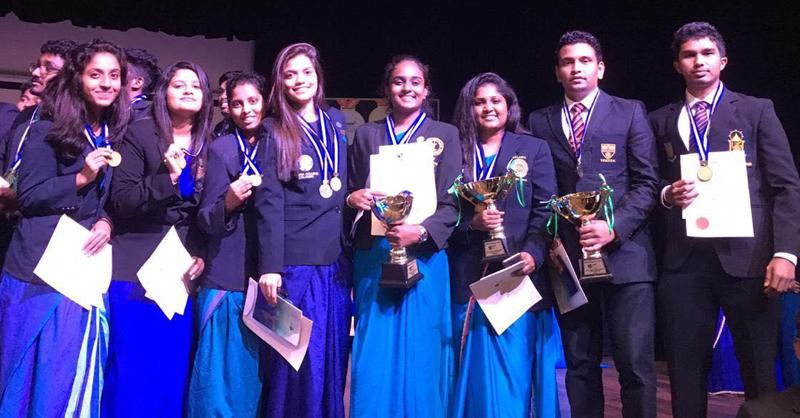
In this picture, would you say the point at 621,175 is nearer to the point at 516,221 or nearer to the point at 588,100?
the point at 588,100

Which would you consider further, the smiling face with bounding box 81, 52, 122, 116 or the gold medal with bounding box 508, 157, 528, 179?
the gold medal with bounding box 508, 157, 528, 179

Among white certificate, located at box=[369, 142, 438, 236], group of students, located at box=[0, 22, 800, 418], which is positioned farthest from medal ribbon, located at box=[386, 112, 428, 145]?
white certificate, located at box=[369, 142, 438, 236]

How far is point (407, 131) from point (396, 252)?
579 millimetres

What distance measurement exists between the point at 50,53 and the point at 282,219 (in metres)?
1.71

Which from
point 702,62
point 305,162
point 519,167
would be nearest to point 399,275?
point 305,162

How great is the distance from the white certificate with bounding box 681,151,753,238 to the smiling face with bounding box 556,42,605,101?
0.56 metres

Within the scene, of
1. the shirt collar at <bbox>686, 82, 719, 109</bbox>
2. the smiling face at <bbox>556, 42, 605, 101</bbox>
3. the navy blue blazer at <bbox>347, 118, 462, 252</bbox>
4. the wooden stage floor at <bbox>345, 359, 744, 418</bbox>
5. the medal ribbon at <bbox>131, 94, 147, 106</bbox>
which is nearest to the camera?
the navy blue blazer at <bbox>347, 118, 462, 252</bbox>

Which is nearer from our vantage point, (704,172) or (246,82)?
(704,172)

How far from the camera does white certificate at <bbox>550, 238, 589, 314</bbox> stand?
264cm

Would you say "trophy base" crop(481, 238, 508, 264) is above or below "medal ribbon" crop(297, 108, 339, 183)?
below

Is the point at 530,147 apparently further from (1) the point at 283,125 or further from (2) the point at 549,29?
(2) the point at 549,29

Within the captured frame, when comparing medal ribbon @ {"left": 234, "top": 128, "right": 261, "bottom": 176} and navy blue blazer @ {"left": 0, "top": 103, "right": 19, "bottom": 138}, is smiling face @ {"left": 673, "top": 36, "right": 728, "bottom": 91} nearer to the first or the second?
medal ribbon @ {"left": 234, "top": 128, "right": 261, "bottom": 176}

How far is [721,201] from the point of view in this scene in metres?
2.60

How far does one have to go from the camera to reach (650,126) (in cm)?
289
